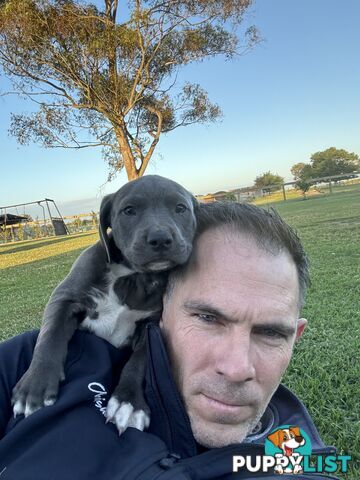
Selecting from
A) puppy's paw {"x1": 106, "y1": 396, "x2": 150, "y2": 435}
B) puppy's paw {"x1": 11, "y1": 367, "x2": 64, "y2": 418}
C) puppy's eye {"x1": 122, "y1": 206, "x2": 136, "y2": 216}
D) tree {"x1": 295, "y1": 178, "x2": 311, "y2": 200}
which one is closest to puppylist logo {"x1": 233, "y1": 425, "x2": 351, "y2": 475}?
puppy's paw {"x1": 106, "y1": 396, "x2": 150, "y2": 435}

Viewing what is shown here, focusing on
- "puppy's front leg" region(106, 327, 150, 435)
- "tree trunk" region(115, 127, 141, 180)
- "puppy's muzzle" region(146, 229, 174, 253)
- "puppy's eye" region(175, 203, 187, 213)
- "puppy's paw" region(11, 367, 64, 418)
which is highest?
"tree trunk" region(115, 127, 141, 180)

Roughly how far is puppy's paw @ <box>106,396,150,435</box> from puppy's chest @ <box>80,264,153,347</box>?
520 mm

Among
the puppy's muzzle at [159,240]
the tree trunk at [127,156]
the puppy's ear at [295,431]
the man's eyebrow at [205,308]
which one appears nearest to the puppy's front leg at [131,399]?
the man's eyebrow at [205,308]

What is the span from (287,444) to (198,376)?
0.45m

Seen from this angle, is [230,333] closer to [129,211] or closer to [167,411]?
[167,411]

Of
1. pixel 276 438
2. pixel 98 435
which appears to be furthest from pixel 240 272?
pixel 98 435

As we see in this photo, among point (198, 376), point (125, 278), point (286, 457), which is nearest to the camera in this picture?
point (286, 457)

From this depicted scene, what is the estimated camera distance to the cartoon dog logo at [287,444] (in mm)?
1723

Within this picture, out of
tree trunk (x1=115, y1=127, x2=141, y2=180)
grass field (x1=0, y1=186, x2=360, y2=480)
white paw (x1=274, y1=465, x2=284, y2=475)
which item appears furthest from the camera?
tree trunk (x1=115, y1=127, x2=141, y2=180)

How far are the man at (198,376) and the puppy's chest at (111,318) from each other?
0.41 feet

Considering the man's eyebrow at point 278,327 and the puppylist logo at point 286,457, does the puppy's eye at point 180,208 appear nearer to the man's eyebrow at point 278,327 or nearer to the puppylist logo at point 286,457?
the man's eyebrow at point 278,327

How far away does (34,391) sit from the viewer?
1.83 meters

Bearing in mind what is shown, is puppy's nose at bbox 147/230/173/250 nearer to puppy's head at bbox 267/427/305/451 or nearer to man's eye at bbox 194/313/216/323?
man's eye at bbox 194/313/216/323

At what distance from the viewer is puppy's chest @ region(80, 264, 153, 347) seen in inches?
92.2
